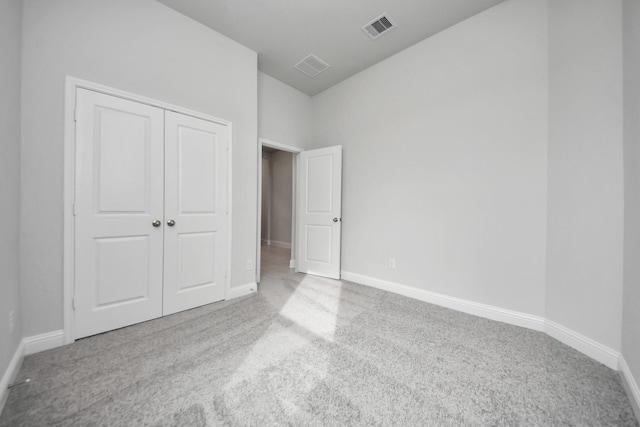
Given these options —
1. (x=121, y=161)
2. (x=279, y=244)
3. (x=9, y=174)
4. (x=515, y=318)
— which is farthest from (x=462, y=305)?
(x=279, y=244)

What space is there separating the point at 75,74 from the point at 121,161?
0.71 m

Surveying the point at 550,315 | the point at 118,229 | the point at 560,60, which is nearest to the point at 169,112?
the point at 118,229

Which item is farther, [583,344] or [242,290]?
[242,290]

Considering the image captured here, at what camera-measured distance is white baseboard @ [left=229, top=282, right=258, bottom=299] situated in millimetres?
2719

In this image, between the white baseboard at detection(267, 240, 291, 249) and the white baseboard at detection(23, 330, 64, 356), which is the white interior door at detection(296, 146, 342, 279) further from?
the white baseboard at detection(23, 330, 64, 356)

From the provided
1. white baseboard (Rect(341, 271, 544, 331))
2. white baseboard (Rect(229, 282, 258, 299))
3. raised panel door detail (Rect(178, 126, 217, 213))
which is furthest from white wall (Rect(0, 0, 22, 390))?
white baseboard (Rect(341, 271, 544, 331))

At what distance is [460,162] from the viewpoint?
2441mm

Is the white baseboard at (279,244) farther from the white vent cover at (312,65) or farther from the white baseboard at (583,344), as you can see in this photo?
the white baseboard at (583,344)

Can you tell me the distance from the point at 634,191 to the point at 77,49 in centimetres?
408

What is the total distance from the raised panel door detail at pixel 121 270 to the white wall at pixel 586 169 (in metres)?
3.64

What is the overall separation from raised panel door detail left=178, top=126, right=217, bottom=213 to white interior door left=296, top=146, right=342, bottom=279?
158 cm

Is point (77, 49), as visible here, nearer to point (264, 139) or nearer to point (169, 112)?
point (169, 112)

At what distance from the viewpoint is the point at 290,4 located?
2.23 m

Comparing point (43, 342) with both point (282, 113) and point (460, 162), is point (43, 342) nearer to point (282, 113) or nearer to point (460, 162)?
point (282, 113)
